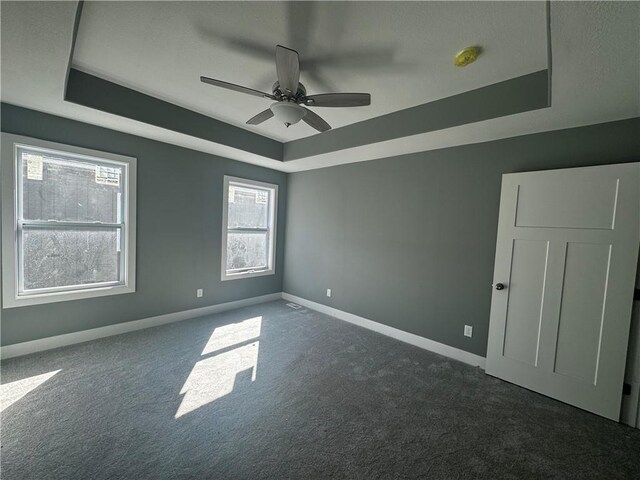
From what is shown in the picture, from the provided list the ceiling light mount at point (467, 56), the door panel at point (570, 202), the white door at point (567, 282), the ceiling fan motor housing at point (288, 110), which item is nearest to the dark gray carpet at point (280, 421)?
the white door at point (567, 282)

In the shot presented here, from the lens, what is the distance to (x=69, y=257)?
2.79 meters

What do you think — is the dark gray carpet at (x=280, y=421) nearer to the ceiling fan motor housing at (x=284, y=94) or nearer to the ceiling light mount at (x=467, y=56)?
the ceiling fan motor housing at (x=284, y=94)

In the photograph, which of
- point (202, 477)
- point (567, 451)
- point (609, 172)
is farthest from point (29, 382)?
point (609, 172)

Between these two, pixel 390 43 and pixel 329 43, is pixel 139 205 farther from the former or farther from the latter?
pixel 390 43

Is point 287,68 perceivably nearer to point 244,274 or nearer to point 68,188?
point 68,188

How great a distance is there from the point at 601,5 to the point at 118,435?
354 centimetres

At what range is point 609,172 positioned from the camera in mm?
1979

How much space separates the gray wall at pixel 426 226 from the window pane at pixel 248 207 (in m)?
0.81

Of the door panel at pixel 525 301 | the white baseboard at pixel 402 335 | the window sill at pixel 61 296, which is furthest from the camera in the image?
the white baseboard at pixel 402 335

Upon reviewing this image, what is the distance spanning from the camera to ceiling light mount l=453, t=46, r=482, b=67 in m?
1.72

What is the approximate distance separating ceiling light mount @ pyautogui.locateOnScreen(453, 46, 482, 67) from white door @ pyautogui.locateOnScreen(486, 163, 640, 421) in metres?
1.19

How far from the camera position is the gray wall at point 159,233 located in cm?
256

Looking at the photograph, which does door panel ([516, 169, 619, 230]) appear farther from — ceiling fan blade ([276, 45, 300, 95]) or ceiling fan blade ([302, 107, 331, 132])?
ceiling fan blade ([276, 45, 300, 95])

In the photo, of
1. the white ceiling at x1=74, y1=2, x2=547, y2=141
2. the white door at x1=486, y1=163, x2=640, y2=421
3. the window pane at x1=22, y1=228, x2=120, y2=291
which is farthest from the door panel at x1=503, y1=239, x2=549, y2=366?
the window pane at x1=22, y1=228, x2=120, y2=291
